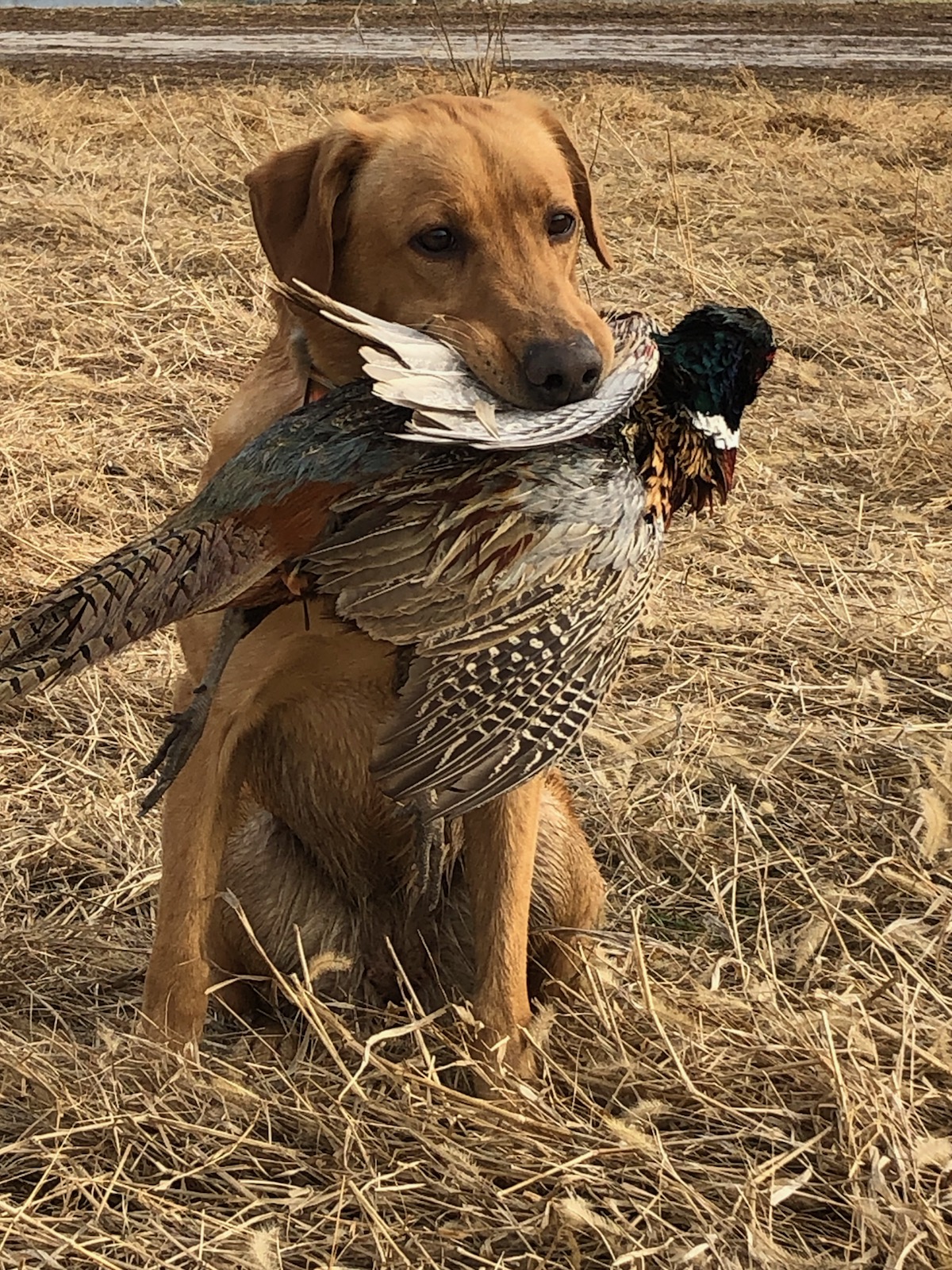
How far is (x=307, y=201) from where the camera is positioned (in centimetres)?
257

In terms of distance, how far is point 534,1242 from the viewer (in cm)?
209

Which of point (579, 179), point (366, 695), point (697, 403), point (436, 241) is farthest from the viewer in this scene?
point (579, 179)

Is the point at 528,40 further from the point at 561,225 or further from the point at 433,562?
the point at 433,562

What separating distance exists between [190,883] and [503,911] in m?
0.55

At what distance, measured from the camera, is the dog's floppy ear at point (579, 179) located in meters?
2.90

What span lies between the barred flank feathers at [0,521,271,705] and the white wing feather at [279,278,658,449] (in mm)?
291

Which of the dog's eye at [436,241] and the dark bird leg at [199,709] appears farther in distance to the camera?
the dog's eye at [436,241]

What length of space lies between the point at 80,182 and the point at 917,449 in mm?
5493

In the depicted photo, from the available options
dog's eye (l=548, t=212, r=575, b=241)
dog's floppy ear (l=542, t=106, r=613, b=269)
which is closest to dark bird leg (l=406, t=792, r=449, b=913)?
dog's eye (l=548, t=212, r=575, b=241)

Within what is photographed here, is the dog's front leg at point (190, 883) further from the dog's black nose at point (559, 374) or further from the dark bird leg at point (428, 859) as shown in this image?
the dog's black nose at point (559, 374)

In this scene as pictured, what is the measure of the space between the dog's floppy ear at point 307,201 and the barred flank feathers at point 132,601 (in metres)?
0.75

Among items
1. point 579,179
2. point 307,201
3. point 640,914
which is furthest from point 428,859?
point 579,179

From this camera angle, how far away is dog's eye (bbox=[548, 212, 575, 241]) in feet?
8.67

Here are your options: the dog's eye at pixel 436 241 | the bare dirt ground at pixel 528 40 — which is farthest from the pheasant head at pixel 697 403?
the bare dirt ground at pixel 528 40
